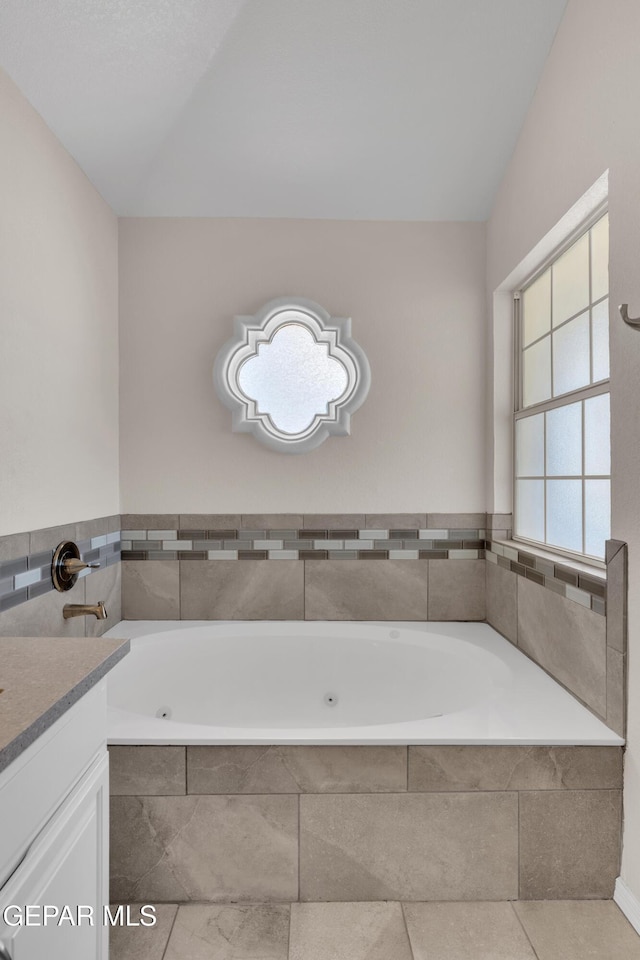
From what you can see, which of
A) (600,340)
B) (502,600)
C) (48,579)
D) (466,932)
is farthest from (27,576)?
(600,340)

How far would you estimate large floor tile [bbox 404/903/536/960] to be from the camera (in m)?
1.38

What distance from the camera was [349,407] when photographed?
256 centimetres

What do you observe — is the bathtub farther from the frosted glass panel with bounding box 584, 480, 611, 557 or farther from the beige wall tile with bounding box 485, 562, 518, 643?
the frosted glass panel with bounding box 584, 480, 611, 557

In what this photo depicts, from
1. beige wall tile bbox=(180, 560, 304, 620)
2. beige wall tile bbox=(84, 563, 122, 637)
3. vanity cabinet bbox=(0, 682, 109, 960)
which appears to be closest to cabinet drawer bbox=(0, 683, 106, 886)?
vanity cabinet bbox=(0, 682, 109, 960)

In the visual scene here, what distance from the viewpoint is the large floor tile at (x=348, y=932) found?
1.38m

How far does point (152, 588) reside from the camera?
2623 mm

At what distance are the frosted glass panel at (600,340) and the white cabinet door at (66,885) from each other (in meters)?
1.71

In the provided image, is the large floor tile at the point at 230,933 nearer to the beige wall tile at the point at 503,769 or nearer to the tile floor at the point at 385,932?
the tile floor at the point at 385,932

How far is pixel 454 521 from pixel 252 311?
1320 millimetres

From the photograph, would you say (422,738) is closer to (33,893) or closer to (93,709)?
(93,709)

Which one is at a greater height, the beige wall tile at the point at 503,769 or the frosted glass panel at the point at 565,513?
the frosted glass panel at the point at 565,513

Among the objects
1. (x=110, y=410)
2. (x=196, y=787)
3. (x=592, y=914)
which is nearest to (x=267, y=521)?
(x=110, y=410)

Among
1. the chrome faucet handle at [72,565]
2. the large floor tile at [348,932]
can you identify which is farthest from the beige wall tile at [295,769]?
the chrome faucet handle at [72,565]

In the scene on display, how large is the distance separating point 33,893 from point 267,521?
1841mm
